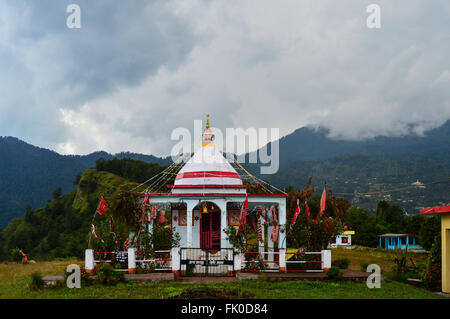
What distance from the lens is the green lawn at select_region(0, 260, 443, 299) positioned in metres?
12.6

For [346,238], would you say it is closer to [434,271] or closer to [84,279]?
[434,271]

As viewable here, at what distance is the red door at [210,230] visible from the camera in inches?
852

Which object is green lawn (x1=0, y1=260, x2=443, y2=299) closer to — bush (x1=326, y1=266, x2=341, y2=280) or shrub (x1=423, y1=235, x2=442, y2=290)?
bush (x1=326, y1=266, x2=341, y2=280)

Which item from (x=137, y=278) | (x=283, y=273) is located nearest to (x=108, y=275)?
(x=137, y=278)

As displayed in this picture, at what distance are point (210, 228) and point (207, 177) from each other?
2.65m

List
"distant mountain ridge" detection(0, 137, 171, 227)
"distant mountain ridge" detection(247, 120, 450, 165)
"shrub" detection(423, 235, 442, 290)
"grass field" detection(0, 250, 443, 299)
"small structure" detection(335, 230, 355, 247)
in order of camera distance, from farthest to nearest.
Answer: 1. "distant mountain ridge" detection(247, 120, 450, 165)
2. "distant mountain ridge" detection(0, 137, 171, 227)
3. "small structure" detection(335, 230, 355, 247)
4. "shrub" detection(423, 235, 442, 290)
5. "grass field" detection(0, 250, 443, 299)

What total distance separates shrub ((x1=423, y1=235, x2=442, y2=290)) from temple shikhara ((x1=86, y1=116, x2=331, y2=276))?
3.65m

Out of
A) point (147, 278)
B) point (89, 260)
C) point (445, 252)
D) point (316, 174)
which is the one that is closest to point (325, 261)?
point (445, 252)

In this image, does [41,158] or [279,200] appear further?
[41,158]

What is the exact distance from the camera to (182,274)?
1639 centimetres

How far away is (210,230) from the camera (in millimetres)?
21719

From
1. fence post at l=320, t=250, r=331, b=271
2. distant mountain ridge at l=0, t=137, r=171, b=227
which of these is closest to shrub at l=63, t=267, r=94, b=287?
fence post at l=320, t=250, r=331, b=271
